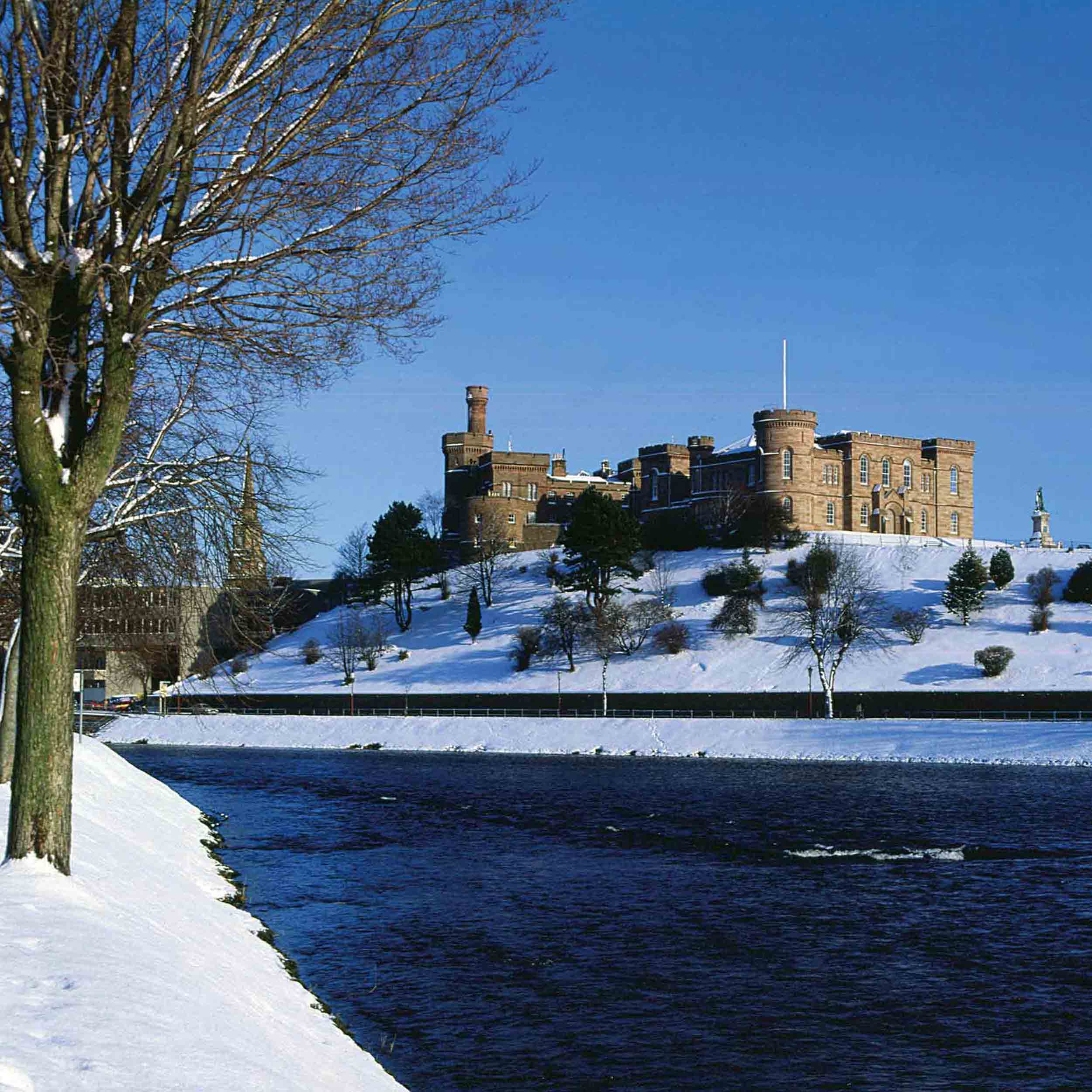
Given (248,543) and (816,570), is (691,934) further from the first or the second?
(816,570)

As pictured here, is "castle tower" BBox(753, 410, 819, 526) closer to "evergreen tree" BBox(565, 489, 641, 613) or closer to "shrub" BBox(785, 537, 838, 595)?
"shrub" BBox(785, 537, 838, 595)

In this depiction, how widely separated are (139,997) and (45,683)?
3.64m

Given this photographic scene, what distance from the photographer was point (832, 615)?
82.3m

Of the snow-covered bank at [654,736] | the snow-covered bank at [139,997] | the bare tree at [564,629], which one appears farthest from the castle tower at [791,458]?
the snow-covered bank at [139,997]

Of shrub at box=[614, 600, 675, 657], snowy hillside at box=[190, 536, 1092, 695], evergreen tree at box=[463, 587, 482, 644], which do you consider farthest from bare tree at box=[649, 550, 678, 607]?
evergreen tree at box=[463, 587, 482, 644]

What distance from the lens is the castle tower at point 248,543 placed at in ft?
51.1

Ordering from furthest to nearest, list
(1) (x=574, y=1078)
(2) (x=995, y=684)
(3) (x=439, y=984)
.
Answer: (2) (x=995, y=684) → (3) (x=439, y=984) → (1) (x=574, y=1078)

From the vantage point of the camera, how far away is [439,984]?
16516mm

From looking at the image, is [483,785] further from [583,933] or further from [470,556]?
[470,556]

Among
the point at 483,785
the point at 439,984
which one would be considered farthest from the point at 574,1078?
the point at 483,785

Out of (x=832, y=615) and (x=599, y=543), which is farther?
(x=599, y=543)

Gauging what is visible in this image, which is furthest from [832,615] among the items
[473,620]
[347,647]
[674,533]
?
[674,533]

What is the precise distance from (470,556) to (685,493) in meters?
22.1

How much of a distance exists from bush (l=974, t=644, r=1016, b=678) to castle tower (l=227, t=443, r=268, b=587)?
73.9 meters
